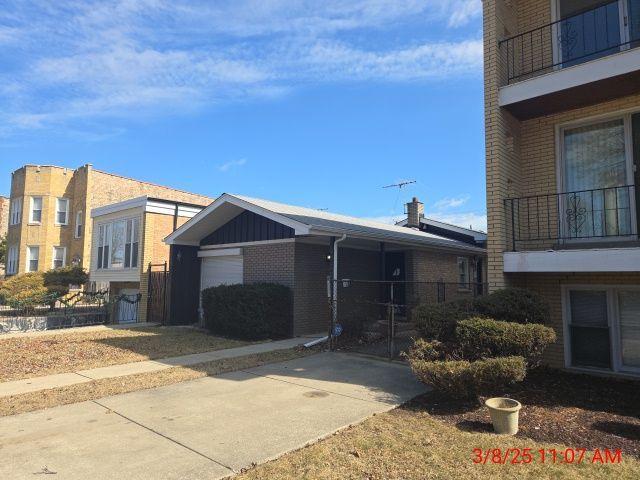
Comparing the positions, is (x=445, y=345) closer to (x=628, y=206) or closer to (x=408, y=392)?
(x=408, y=392)

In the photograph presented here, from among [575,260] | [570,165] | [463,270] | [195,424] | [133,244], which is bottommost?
[195,424]

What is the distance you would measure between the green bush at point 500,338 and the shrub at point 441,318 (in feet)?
1.13

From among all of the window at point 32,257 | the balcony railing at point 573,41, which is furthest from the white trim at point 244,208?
the window at point 32,257

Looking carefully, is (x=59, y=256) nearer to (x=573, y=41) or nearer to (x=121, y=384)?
(x=121, y=384)

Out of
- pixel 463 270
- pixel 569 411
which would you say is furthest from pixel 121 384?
pixel 463 270

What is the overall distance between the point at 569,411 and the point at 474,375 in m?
1.30

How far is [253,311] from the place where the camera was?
471 inches

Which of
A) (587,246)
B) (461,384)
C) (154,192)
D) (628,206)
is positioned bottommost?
(461,384)

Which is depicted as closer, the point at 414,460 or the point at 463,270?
the point at 414,460

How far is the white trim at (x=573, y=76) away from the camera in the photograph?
22.3 feet

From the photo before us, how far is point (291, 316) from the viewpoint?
1262cm

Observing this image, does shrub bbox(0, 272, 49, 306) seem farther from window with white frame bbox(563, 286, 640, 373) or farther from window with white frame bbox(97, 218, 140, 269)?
window with white frame bbox(563, 286, 640, 373)

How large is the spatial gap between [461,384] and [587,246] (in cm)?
A: 366

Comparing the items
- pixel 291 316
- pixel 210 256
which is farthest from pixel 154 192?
pixel 291 316
